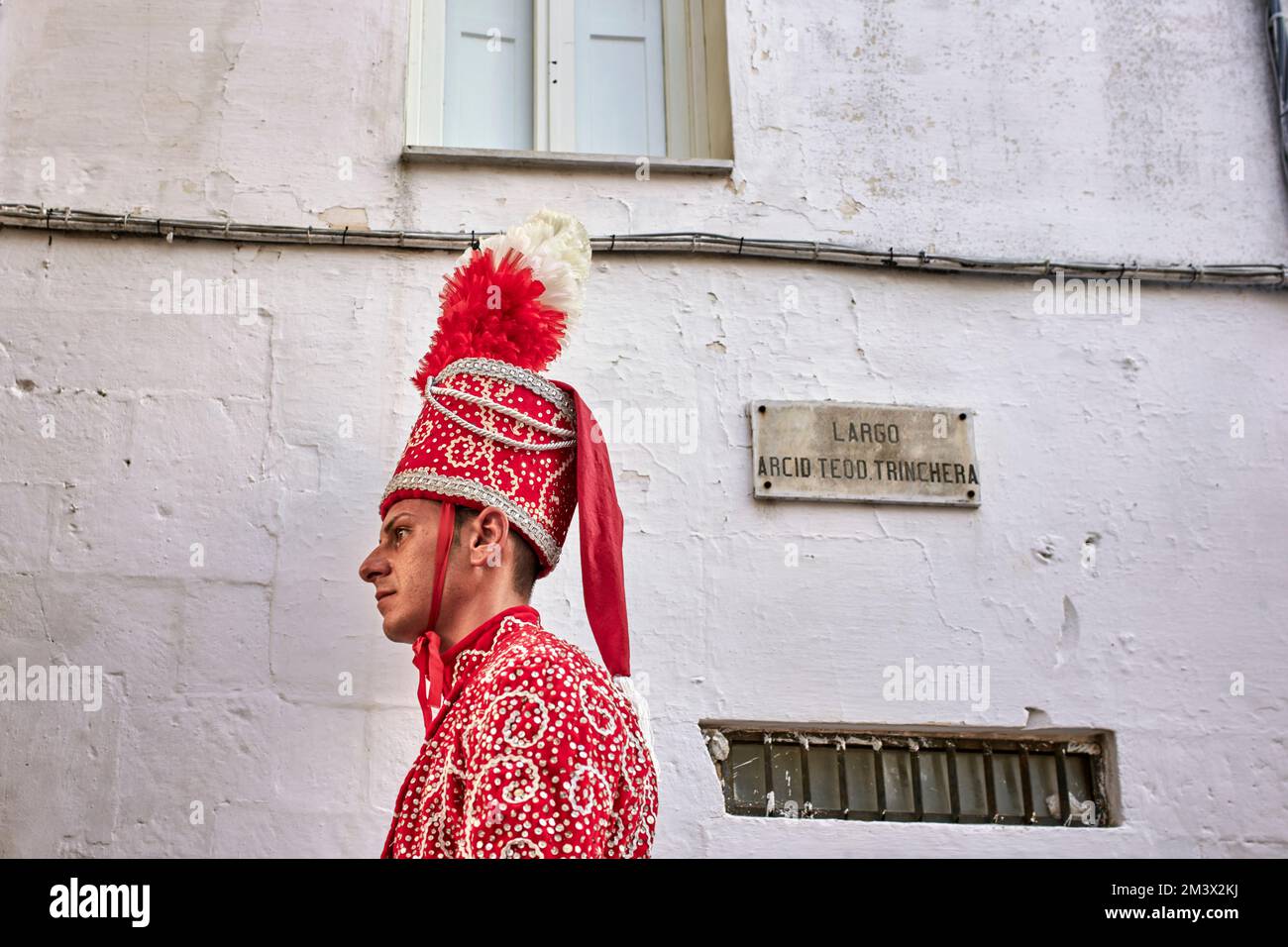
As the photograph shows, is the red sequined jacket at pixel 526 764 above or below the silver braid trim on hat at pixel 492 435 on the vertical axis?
below

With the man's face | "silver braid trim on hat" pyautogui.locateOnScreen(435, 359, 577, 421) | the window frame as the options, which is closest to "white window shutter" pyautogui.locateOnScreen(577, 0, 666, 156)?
the window frame

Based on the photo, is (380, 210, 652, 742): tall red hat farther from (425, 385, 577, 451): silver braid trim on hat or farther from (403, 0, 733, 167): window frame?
(403, 0, 733, 167): window frame

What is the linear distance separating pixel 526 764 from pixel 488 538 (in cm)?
68

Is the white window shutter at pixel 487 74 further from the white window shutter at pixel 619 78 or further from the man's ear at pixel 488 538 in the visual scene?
the man's ear at pixel 488 538

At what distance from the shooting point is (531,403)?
323cm

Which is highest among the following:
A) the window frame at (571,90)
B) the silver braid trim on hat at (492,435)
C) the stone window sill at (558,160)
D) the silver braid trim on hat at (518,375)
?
the window frame at (571,90)

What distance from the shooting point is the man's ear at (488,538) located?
3.06 meters

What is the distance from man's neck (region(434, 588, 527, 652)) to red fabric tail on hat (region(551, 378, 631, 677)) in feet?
0.63

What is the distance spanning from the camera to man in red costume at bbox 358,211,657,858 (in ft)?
8.32

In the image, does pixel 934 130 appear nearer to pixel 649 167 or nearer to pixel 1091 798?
pixel 649 167

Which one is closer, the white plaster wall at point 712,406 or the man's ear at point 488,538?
the man's ear at point 488,538

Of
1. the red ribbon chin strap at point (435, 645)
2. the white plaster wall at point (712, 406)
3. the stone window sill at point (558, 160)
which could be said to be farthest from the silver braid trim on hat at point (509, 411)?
the stone window sill at point (558, 160)

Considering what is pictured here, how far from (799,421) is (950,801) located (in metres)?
1.21
